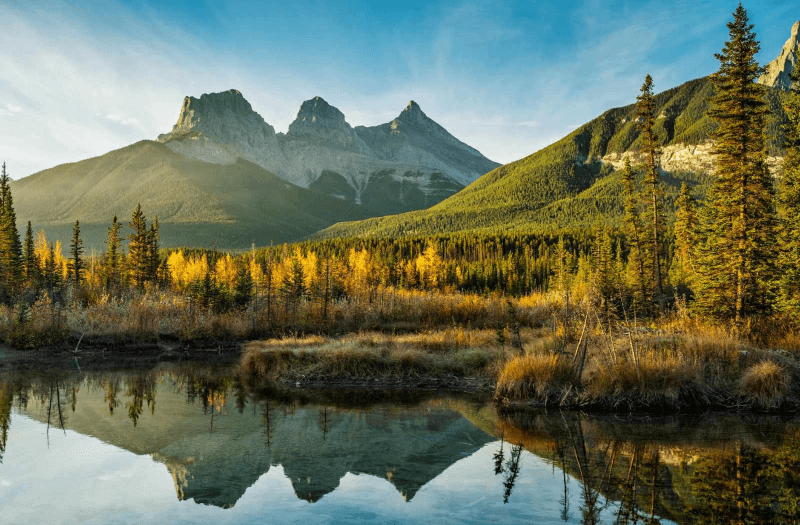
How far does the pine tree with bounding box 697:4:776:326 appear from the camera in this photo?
67.4 feet

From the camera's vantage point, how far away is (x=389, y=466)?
10594 millimetres

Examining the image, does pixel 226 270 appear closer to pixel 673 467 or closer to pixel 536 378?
pixel 536 378

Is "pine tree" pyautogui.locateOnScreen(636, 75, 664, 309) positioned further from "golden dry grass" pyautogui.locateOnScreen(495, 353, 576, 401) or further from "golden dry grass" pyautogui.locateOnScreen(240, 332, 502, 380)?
"golden dry grass" pyautogui.locateOnScreen(495, 353, 576, 401)

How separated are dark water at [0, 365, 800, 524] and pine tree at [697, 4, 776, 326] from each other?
916 centimetres

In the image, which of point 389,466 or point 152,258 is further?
point 152,258

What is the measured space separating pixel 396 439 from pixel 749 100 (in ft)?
69.7

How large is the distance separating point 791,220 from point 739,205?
2.21 metres

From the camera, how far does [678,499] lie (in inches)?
314

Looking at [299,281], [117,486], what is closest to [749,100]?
[117,486]

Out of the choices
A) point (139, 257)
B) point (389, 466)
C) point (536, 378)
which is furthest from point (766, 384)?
point (139, 257)

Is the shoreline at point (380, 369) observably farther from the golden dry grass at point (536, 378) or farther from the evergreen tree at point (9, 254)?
the evergreen tree at point (9, 254)

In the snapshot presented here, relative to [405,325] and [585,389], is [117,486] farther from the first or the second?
[405,325]

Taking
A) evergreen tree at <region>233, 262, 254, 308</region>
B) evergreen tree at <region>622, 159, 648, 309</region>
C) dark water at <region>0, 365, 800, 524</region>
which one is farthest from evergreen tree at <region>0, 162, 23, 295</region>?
evergreen tree at <region>622, 159, 648, 309</region>

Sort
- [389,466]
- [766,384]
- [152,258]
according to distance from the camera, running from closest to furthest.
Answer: [389,466] → [766,384] → [152,258]
